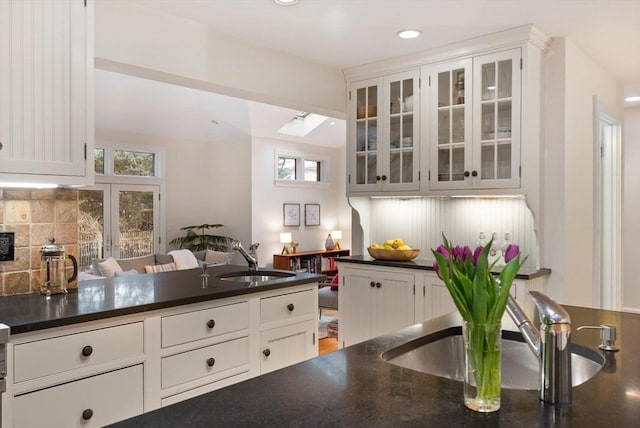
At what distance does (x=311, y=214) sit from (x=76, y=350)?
7350 mm

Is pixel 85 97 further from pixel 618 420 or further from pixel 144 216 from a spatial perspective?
pixel 144 216

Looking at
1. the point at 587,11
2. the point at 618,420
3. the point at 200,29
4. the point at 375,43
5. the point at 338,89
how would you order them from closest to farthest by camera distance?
the point at 618,420
the point at 587,11
the point at 200,29
the point at 375,43
the point at 338,89

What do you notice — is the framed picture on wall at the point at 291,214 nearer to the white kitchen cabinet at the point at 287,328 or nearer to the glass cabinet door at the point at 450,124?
the glass cabinet door at the point at 450,124

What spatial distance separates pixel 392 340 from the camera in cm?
153

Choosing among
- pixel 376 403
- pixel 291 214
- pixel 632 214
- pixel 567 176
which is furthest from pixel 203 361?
pixel 291 214

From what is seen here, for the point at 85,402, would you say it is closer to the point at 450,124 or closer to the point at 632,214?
the point at 450,124

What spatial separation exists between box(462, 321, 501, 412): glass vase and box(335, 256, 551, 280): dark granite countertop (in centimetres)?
220

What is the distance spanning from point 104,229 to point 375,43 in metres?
5.68

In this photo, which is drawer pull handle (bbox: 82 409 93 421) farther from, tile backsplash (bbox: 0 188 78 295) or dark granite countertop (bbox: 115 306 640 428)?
dark granite countertop (bbox: 115 306 640 428)

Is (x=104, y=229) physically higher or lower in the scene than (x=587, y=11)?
lower

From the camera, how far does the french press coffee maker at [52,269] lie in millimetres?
2303

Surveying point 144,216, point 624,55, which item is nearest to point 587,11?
point 624,55

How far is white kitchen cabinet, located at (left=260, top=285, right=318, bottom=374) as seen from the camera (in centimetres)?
270

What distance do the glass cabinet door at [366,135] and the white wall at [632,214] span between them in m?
3.52
